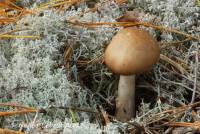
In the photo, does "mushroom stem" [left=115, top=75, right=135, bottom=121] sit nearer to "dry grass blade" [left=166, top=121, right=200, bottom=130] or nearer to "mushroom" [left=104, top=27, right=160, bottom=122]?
"mushroom" [left=104, top=27, right=160, bottom=122]

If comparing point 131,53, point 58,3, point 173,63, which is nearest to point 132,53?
point 131,53

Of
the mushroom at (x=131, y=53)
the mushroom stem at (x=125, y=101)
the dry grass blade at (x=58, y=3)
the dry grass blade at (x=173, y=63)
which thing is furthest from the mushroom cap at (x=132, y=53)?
the dry grass blade at (x=58, y=3)

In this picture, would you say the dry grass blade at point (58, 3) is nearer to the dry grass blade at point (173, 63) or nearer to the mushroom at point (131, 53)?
the dry grass blade at point (173, 63)

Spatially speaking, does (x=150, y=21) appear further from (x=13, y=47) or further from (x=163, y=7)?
(x=13, y=47)

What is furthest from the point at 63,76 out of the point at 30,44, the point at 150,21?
the point at 150,21

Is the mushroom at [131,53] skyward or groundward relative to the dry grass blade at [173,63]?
skyward
